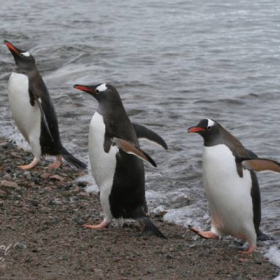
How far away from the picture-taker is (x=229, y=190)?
6160 mm

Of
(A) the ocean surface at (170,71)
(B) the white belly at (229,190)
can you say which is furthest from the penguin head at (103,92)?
(A) the ocean surface at (170,71)

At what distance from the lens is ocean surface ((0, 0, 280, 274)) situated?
822 cm

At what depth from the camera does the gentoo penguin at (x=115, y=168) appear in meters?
6.39

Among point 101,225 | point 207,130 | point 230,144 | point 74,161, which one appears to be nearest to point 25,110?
point 74,161

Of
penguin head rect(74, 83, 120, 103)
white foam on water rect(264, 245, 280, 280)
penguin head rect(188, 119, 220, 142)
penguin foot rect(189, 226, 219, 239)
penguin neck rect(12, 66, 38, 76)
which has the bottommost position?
white foam on water rect(264, 245, 280, 280)

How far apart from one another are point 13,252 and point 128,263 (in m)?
0.76

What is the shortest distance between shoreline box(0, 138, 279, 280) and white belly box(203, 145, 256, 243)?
20 centimetres

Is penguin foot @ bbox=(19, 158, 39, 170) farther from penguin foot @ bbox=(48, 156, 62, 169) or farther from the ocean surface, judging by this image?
the ocean surface

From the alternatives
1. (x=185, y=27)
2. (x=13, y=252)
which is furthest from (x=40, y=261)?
(x=185, y=27)

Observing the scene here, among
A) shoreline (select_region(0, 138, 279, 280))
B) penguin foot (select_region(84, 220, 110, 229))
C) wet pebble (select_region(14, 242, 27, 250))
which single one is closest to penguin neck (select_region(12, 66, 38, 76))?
shoreline (select_region(0, 138, 279, 280))

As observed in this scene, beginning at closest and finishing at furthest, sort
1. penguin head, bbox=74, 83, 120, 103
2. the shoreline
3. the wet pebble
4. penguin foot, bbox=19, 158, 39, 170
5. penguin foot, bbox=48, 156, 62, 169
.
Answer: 1. the shoreline
2. the wet pebble
3. penguin head, bbox=74, 83, 120, 103
4. penguin foot, bbox=19, 158, 39, 170
5. penguin foot, bbox=48, 156, 62, 169

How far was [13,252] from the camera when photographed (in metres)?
5.32

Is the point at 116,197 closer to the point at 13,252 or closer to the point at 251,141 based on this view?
the point at 13,252

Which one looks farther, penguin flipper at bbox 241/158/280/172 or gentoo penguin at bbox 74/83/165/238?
gentoo penguin at bbox 74/83/165/238
